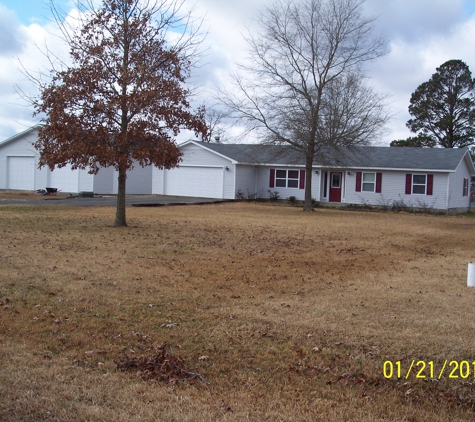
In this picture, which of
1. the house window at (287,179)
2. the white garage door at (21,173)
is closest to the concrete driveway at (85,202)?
the house window at (287,179)

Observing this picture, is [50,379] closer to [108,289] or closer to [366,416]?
[366,416]

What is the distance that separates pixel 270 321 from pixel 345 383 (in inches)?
75.0

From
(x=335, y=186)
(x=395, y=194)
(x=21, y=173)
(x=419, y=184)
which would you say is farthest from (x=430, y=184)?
(x=21, y=173)

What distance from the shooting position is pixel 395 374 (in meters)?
5.54

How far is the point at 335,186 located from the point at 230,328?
2810 cm

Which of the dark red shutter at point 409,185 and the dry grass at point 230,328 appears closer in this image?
the dry grass at point 230,328

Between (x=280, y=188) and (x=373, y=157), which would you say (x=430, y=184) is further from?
(x=280, y=188)

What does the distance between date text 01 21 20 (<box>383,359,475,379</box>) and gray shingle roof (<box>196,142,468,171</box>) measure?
74.5ft

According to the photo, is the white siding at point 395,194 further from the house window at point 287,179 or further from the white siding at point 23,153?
the white siding at point 23,153

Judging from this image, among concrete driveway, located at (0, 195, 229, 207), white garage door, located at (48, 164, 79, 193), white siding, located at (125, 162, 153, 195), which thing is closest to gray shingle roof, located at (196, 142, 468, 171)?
concrete driveway, located at (0, 195, 229, 207)

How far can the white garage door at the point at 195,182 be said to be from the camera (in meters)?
35.2

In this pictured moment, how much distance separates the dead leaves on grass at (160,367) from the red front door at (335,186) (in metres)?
29.1

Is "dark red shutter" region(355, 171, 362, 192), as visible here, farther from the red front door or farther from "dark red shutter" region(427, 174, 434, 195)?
"dark red shutter" region(427, 174, 434, 195)

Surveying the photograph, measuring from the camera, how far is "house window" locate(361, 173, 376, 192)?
32469mm
